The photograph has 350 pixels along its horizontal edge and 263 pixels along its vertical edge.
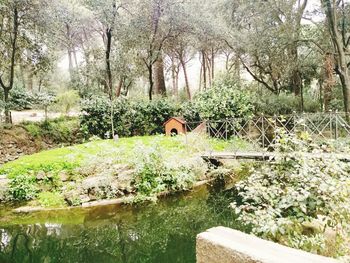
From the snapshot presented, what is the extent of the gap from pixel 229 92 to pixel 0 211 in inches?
411

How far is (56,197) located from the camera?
10.1m

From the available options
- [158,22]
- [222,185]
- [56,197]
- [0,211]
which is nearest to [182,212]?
[222,185]

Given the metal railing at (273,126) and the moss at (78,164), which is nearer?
the metal railing at (273,126)

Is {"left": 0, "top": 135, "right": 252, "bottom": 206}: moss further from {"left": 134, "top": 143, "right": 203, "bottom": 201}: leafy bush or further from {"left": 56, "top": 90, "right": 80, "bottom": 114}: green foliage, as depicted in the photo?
{"left": 56, "top": 90, "right": 80, "bottom": 114}: green foliage

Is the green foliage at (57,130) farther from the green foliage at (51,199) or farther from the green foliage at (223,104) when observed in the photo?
the green foliage at (223,104)

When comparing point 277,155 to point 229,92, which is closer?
point 277,155

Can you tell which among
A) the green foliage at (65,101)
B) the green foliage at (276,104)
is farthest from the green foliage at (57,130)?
the green foliage at (276,104)

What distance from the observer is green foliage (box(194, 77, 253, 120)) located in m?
15.1

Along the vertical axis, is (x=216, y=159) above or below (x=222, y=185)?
above

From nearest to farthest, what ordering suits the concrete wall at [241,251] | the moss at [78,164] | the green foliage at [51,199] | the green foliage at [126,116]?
the concrete wall at [241,251], the green foliage at [51,199], the moss at [78,164], the green foliage at [126,116]

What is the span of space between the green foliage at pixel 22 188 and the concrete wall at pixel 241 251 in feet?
27.8

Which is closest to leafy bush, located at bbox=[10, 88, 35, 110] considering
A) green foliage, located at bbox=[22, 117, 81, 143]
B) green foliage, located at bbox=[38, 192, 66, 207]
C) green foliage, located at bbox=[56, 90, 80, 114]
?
green foliage, located at bbox=[56, 90, 80, 114]

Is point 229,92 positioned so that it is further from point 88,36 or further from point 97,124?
point 88,36

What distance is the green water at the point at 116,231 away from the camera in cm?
702
